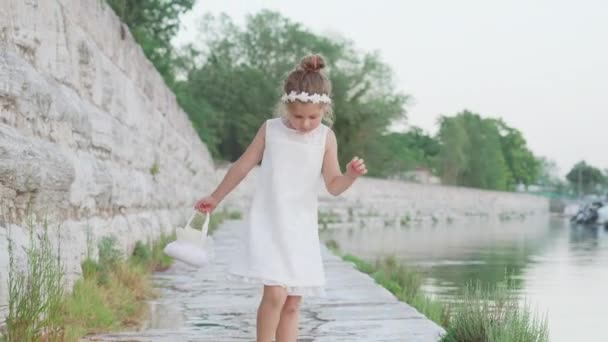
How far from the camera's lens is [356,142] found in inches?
2157

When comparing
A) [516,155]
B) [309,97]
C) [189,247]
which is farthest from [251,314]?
[516,155]

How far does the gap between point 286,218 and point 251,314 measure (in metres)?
2.03

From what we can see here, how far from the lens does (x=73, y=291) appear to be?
18.7 feet

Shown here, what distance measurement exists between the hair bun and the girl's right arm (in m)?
0.39

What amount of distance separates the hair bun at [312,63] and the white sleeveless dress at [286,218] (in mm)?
297

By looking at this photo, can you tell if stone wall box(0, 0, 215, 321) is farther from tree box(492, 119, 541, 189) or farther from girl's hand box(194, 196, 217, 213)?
tree box(492, 119, 541, 189)

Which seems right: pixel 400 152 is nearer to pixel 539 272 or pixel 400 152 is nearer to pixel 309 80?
pixel 539 272

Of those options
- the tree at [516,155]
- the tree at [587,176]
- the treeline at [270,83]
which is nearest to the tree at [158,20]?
the treeline at [270,83]

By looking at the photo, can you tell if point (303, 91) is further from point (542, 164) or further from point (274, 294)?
point (542, 164)

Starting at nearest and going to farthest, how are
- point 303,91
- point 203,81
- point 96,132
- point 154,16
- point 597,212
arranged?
point 303,91
point 96,132
point 154,16
point 597,212
point 203,81

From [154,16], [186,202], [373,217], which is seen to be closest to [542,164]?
[373,217]

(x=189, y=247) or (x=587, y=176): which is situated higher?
(x=587, y=176)

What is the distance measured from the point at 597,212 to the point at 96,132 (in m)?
39.4

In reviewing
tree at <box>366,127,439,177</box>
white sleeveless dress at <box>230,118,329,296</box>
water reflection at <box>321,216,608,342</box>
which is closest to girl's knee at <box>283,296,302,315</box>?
white sleeveless dress at <box>230,118,329,296</box>
